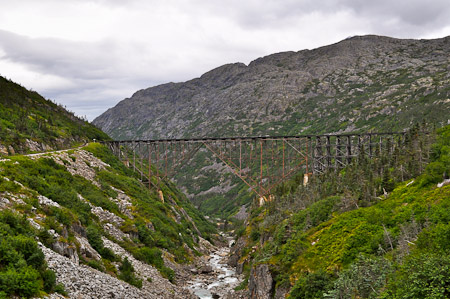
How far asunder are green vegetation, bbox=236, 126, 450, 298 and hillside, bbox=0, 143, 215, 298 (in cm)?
1452

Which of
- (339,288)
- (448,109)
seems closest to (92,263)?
(339,288)

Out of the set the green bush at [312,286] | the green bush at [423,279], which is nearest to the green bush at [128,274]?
the green bush at [312,286]

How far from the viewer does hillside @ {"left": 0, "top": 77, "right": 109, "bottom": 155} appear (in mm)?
58812

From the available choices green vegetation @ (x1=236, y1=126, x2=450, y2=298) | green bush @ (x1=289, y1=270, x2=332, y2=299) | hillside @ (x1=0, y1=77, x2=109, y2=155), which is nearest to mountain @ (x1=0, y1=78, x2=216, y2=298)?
hillside @ (x1=0, y1=77, x2=109, y2=155)

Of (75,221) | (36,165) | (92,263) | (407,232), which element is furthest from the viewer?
(36,165)

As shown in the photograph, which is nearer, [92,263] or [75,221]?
[92,263]

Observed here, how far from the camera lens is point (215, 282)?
54.6 m

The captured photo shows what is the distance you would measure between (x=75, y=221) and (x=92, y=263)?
4867mm

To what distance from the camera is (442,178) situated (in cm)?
3366

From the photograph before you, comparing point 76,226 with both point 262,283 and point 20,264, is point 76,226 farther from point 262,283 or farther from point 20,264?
point 262,283

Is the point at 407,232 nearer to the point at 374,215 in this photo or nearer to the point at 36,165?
the point at 374,215

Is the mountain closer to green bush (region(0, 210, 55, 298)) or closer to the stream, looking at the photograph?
green bush (region(0, 210, 55, 298))

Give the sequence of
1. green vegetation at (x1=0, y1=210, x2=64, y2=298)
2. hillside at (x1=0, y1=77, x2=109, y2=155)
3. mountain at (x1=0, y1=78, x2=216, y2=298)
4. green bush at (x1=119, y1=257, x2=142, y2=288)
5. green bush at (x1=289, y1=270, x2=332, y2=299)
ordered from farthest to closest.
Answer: hillside at (x1=0, y1=77, x2=109, y2=155)
green bush at (x1=119, y1=257, x2=142, y2=288)
green bush at (x1=289, y1=270, x2=332, y2=299)
mountain at (x1=0, y1=78, x2=216, y2=298)
green vegetation at (x1=0, y1=210, x2=64, y2=298)

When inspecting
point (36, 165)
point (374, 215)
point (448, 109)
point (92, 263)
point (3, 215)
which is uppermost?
point (448, 109)
